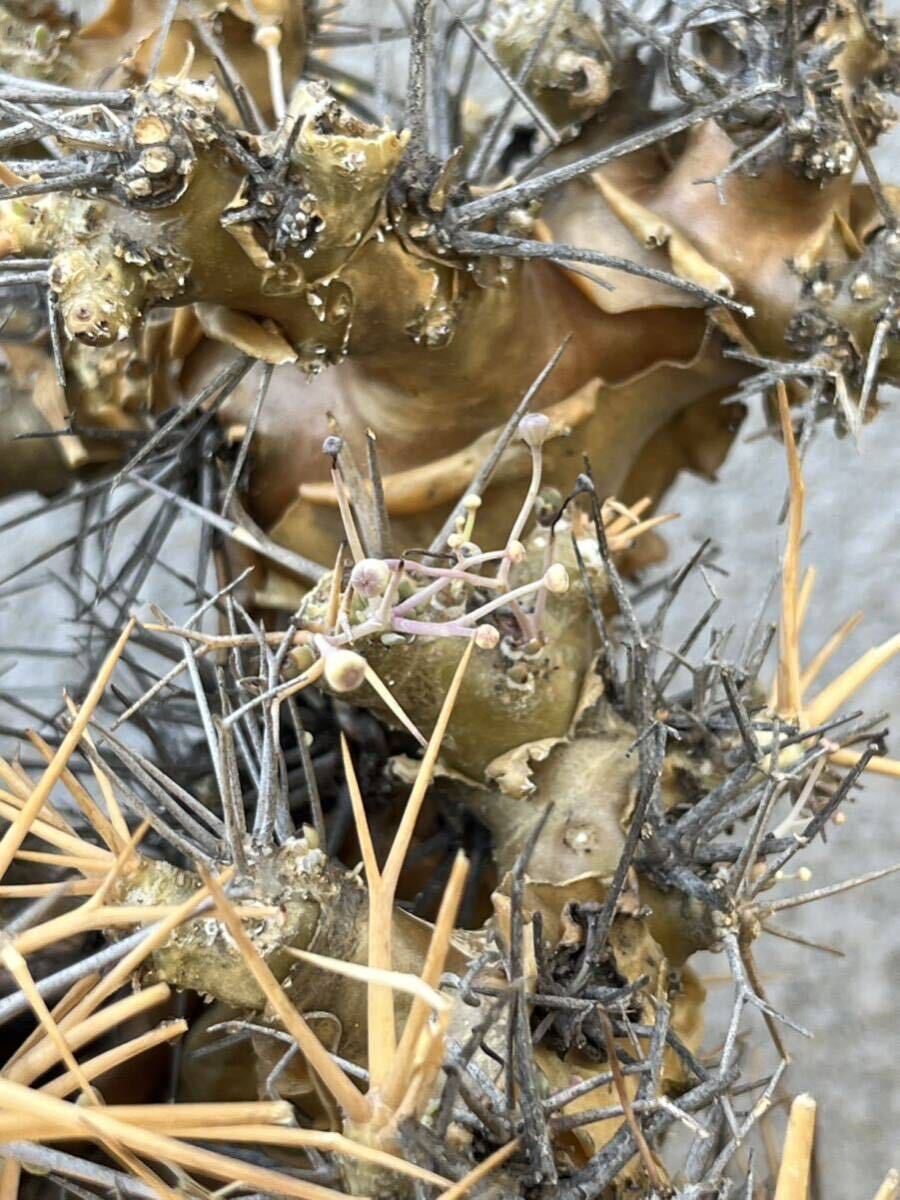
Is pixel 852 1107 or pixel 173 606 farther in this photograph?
pixel 173 606

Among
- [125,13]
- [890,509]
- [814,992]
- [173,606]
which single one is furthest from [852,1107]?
[125,13]

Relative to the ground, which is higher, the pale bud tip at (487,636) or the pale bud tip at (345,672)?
the pale bud tip at (345,672)

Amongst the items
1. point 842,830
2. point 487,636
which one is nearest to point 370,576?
point 487,636

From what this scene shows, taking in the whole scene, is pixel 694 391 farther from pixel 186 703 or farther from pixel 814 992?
pixel 814 992

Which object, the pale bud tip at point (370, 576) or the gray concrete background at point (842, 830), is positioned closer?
the pale bud tip at point (370, 576)

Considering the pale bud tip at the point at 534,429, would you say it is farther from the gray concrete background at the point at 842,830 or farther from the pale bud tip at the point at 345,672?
the gray concrete background at the point at 842,830

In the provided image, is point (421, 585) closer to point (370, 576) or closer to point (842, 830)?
point (370, 576)

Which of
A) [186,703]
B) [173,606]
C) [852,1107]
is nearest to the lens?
[186,703]

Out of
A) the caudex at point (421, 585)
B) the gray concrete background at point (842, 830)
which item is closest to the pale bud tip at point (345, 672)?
the caudex at point (421, 585)
